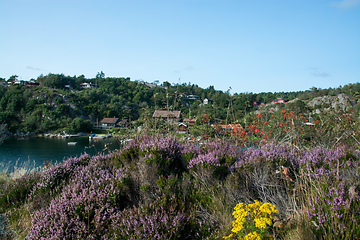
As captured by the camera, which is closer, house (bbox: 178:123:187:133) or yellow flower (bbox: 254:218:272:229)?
yellow flower (bbox: 254:218:272:229)

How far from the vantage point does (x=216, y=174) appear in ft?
10.9

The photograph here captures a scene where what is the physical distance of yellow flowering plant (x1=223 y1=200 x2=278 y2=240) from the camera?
1921mm

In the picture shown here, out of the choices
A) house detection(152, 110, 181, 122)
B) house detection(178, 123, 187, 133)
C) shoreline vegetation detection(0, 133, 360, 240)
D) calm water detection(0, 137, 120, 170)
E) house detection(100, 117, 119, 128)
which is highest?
house detection(152, 110, 181, 122)

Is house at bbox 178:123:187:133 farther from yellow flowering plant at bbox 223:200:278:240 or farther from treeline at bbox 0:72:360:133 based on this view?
treeline at bbox 0:72:360:133

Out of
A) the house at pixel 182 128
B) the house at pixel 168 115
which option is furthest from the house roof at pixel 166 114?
the house at pixel 182 128

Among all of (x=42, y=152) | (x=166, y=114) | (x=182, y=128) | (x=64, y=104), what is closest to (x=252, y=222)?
(x=166, y=114)

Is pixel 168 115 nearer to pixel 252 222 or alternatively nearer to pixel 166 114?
pixel 166 114

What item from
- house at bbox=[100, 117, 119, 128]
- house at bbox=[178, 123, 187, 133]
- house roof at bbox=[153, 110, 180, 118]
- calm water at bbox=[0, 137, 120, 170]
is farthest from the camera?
house at bbox=[100, 117, 119, 128]

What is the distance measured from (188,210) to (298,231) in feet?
3.87

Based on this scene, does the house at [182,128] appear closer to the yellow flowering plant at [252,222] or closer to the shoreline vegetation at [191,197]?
the shoreline vegetation at [191,197]

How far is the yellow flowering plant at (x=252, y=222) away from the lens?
192 cm

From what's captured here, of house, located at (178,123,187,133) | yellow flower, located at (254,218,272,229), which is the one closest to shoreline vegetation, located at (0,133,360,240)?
yellow flower, located at (254,218,272,229)

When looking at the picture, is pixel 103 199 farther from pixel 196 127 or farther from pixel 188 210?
pixel 196 127

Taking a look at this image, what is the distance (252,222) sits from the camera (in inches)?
81.3
